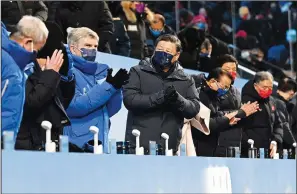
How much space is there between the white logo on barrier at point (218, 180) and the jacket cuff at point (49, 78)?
1471mm

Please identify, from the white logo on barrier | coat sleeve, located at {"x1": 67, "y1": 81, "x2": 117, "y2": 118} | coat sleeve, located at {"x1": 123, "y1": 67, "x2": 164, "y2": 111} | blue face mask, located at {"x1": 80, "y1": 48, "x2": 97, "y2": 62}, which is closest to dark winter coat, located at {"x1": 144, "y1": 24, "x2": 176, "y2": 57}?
coat sleeve, located at {"x1": 123, "y1": 67, "x2": 164, "y2": 111}

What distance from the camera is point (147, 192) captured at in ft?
22.2

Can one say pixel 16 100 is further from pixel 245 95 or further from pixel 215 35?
pixel 215 35

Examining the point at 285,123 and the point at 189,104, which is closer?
the point at 189,104

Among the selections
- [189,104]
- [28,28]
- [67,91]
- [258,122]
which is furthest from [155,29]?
[28,28]

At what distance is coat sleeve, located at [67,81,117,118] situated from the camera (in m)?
8.17

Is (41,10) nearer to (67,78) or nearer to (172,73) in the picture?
(172,73)

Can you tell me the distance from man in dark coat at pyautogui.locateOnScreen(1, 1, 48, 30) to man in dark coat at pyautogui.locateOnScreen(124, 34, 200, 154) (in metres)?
1.38

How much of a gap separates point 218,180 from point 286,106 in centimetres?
539

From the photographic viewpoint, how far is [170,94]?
27.5ft

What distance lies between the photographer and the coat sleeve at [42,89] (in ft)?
22.2

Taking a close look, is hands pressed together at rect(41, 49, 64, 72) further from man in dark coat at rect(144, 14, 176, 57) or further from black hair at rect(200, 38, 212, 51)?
black hair at rect(200, 38, 212, 51)

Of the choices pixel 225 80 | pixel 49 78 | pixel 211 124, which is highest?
pixel 225 80

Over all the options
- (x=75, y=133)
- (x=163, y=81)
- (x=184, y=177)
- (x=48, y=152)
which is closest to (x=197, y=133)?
(x=163, y=81)
